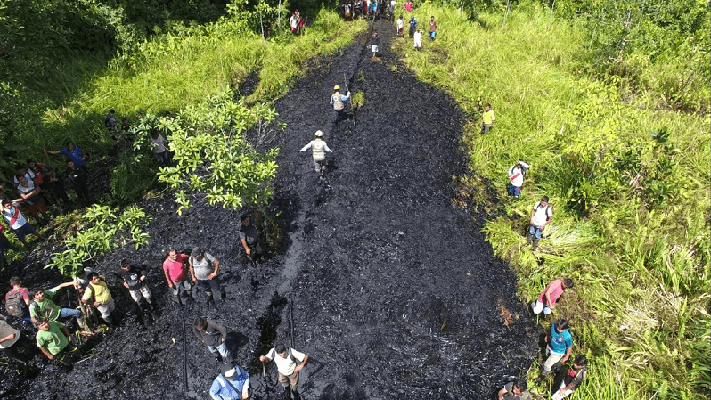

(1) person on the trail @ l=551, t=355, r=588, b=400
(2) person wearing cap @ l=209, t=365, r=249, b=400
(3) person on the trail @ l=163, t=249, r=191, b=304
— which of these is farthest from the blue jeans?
(3) person on the trail @ l=163, t=249, r=191, b=304

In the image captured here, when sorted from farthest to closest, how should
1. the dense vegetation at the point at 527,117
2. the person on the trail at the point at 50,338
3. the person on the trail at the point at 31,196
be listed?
the person on the trail at the point at 31,196 < the dense vegetation at the point at 527,117 < the person on the trail at the point at 50,338

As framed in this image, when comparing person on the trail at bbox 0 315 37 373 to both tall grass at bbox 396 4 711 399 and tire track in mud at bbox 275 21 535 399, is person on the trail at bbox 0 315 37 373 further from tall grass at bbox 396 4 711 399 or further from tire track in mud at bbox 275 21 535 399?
tall grass at bbox 396 4 711 399

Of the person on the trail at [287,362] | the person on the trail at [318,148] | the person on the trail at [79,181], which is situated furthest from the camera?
the person on the trail at [318,148]

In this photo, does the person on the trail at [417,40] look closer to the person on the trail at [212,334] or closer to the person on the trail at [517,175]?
the person on the trail at [517,175]

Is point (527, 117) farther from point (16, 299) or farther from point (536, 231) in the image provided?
point (16, 299)

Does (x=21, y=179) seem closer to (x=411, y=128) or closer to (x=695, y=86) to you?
(x=411, y=128)

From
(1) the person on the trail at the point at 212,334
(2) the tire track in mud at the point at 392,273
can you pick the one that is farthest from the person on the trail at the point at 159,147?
(1) the person on the trail at the point at 212,334
